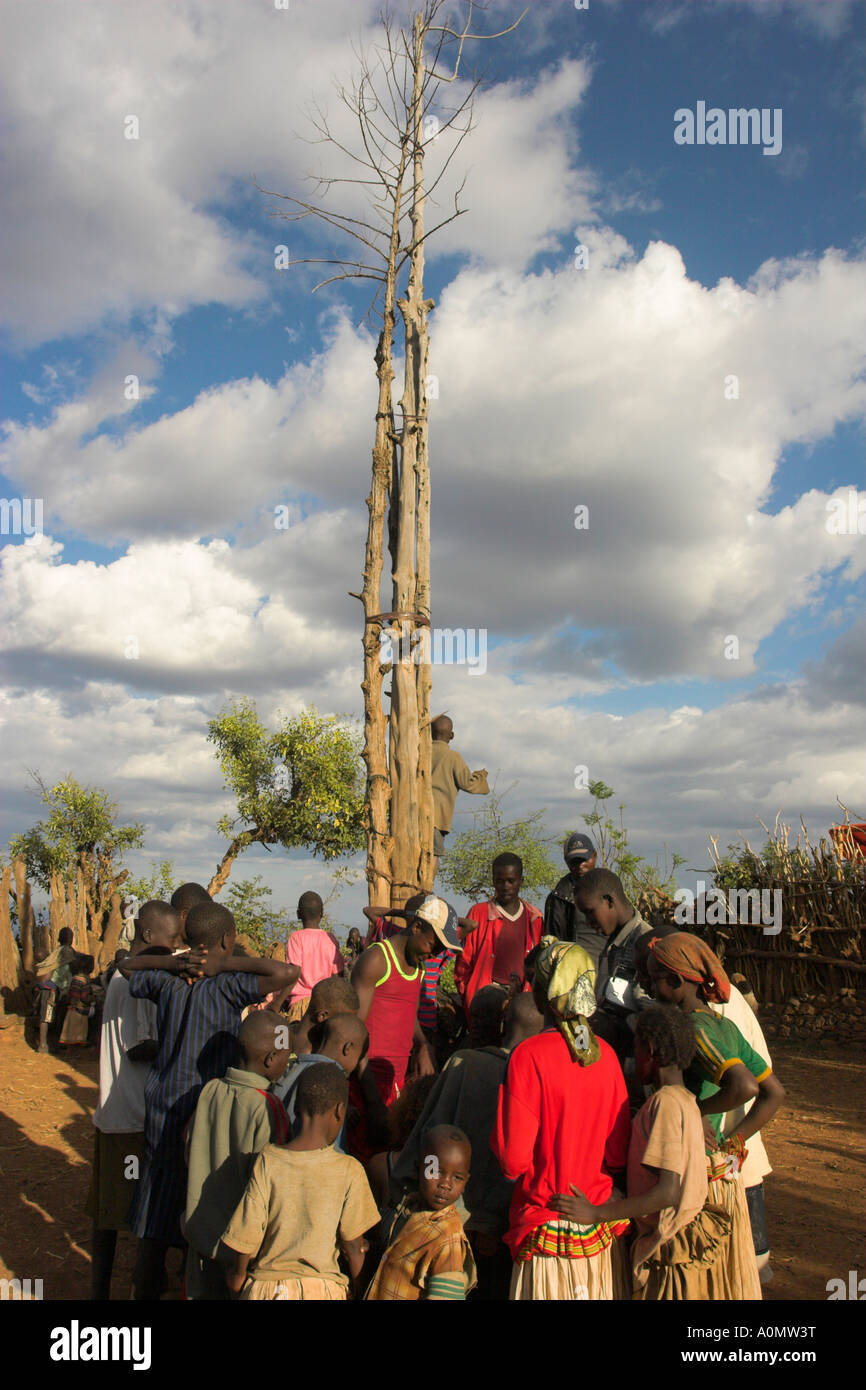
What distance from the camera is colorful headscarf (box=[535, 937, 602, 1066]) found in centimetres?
261

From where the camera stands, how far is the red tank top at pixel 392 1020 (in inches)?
158

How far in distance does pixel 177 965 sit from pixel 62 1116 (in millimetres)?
5908

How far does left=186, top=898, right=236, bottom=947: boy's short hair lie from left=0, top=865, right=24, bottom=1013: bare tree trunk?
10.4 metres

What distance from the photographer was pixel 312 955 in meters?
5.98

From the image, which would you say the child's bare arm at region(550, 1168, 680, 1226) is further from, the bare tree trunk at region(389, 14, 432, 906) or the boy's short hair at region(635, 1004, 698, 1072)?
the bare tree trunk at region(389, 14, 432, 906)

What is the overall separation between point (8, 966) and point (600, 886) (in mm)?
10993

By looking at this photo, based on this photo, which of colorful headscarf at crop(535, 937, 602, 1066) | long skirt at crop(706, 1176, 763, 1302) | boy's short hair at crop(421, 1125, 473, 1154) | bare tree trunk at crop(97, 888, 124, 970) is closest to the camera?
colorful headscarf at crop(535, 937, 602, 1066)

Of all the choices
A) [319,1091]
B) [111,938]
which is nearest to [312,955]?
[319,1091]

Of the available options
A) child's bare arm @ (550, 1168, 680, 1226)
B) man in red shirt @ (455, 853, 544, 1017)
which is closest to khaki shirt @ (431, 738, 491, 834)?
man in red shirt @ (455, 853, 544, 1017)

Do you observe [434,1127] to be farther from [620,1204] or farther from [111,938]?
[111,938]
